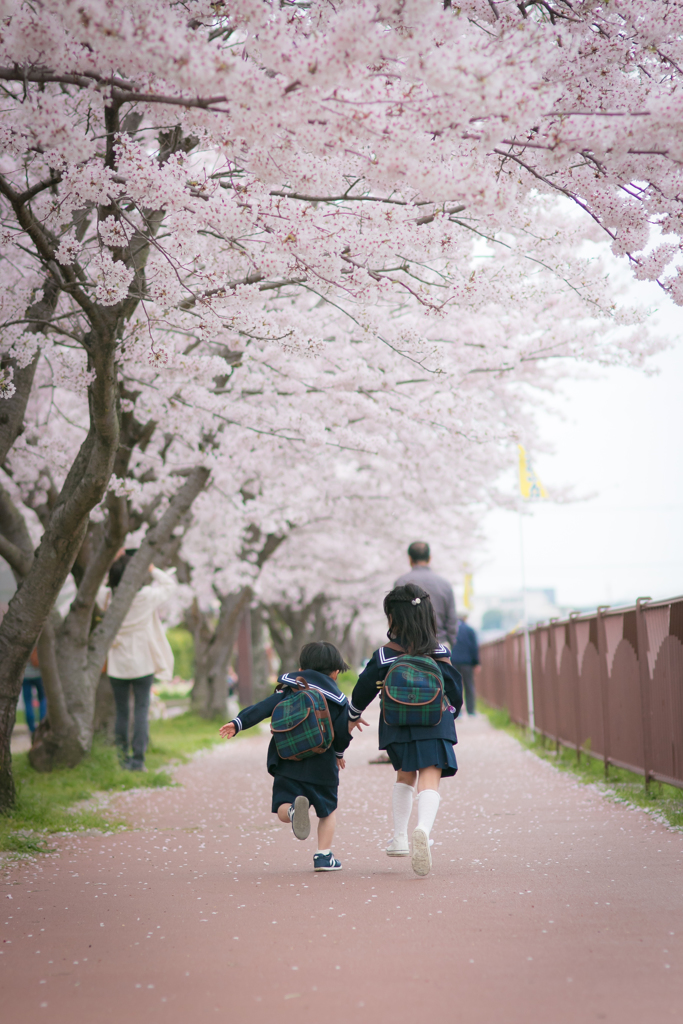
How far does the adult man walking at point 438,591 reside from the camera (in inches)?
361

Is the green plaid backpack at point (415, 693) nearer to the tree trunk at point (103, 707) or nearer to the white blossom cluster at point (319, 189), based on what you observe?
the white blossom cluster at point (319, 189)

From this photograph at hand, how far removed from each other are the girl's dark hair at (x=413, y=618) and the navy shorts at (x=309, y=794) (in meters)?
0.91

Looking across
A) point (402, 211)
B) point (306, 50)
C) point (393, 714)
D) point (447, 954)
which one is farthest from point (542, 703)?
point (306, 50)

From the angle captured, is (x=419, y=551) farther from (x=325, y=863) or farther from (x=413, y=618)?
(x=325, y=863)

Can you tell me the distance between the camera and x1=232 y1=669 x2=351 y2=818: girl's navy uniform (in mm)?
5605

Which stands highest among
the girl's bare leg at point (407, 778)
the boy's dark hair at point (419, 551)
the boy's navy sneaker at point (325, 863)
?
the boy's dark hair at point (419, 551)

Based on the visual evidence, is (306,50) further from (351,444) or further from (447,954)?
(351,444)

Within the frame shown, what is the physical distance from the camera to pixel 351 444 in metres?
9.62

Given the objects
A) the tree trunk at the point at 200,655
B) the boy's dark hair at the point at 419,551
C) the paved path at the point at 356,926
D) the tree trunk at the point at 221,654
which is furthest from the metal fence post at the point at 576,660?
the tree trunk at the point at 200,655

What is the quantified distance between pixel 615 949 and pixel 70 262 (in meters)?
4.23

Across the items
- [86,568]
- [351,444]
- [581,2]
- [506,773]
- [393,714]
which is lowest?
[506,773]

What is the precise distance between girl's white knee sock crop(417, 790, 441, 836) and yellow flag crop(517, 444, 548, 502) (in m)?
9.34

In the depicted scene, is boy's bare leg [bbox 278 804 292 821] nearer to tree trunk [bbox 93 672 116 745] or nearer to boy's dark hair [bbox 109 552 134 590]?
boy's dark hair [bbox 109 552 134 590]

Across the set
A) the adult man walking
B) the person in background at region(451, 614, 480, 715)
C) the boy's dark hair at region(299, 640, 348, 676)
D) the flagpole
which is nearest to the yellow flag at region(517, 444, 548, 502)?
the flagpole
